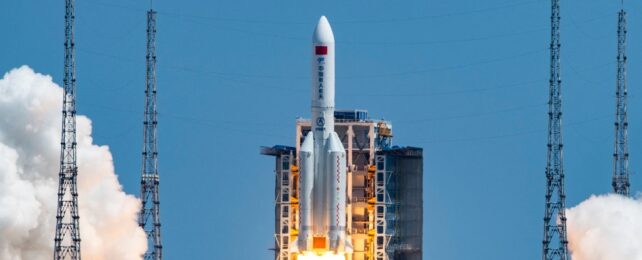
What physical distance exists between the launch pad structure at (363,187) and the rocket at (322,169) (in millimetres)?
3231

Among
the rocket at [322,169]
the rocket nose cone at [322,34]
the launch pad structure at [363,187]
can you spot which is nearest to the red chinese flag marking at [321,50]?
the rocket at [322,169]

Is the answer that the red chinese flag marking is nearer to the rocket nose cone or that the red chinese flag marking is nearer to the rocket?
the rocket

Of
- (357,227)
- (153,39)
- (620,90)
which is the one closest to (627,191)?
(620,90)

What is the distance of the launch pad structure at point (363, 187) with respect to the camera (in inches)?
4190

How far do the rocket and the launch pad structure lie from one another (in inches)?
127

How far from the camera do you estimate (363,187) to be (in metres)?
109

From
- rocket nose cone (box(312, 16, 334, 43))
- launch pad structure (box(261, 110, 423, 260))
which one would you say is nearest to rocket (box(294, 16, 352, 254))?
rocket nose cone (box(312, 16, 334, 43))

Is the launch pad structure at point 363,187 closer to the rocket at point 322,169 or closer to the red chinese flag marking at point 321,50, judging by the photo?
the rocket at point 322,169

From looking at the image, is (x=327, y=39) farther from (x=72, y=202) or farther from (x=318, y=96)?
(x=72, y=202)

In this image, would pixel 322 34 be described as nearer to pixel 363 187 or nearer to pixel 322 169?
pixel 322 169

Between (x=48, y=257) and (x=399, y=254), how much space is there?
1596 cm

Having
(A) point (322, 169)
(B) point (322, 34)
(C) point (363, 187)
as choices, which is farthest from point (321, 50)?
(C) point (363, 187)

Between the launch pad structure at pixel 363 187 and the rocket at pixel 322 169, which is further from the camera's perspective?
the launch pad structure at pixel 363 187

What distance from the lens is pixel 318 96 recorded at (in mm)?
99375
